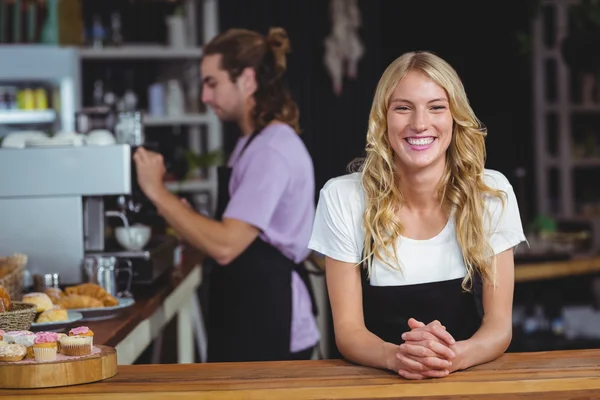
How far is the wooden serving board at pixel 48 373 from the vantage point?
1.91m

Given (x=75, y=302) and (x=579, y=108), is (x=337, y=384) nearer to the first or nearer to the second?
(x=75, y=302)

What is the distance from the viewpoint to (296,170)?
3201 millimetres

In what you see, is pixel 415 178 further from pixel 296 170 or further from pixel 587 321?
pixel 587 321

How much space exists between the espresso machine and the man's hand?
0.03 metres

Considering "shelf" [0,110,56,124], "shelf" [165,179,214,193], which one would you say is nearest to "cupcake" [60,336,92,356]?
"shelf" [165,179,214,193]

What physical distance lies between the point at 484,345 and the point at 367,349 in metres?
0.24

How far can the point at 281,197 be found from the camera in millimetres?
3188

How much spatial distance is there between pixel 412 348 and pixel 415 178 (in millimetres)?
502

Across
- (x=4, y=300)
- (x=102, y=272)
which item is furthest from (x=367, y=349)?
(x=102, y=272)

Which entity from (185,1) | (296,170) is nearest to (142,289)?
(296,170)

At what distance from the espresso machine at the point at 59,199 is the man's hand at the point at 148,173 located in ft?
0.11

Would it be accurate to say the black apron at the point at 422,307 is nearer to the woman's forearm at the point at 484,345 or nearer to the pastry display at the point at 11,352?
the woman's forearm at the point at 484,345

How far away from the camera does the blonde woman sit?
226 cm

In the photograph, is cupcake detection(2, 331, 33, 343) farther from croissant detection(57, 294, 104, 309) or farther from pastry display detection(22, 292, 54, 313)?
croissant detection(57, 294, 104, 309)
